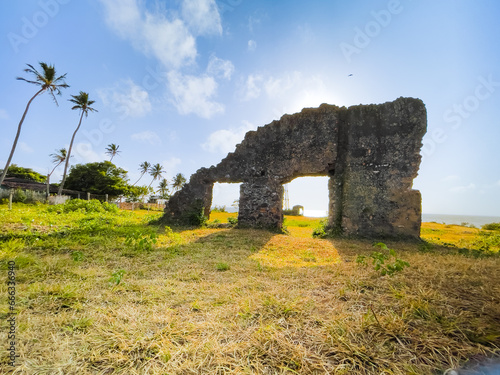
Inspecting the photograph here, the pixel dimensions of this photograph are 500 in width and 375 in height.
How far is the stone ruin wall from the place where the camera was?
704cm

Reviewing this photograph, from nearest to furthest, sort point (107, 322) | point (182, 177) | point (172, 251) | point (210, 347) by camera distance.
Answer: point (210, 347)
point (107, 322)
point (172, 251)
point (182, 177)

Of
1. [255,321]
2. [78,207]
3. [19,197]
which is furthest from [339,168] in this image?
[19,197]

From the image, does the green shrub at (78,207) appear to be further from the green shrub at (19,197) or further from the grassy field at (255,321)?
the green shrub at (19,197)

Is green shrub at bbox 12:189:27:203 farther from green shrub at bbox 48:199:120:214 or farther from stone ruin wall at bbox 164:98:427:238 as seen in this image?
stone ruin wall at bbox 164:98:427:238

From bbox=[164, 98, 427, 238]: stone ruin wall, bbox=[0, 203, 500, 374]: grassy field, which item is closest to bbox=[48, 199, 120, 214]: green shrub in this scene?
bbox=[164, 98, 427, 238]: stone ruin wall

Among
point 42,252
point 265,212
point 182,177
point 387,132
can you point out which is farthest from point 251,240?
point 182,177

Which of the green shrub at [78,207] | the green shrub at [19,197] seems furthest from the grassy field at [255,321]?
the green shrub at [19,197]

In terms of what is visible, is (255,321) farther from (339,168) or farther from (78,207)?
(78,207)

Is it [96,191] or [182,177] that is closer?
[96,191]

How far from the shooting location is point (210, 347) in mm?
1266

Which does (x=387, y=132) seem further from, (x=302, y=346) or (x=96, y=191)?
(x=96, y=191)

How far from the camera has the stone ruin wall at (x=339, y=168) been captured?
7035mm

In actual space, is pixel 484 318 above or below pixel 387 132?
below

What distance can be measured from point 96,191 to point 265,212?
29006 mm
